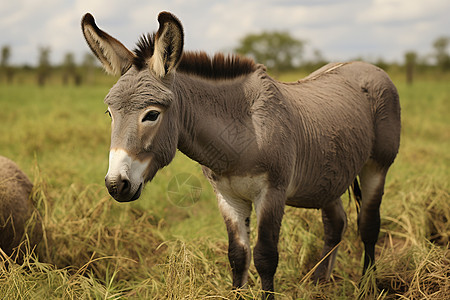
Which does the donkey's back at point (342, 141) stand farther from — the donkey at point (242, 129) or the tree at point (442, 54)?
the tree at point (442, 54)

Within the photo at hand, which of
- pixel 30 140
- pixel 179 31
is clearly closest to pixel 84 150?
pixel 30 140

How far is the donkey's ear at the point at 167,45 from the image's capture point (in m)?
2.33

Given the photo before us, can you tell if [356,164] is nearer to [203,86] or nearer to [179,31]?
[203,86]

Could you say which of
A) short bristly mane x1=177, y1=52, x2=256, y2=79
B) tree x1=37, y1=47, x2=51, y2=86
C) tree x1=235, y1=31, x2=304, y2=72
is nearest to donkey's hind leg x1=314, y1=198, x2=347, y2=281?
short bristly mane x1=177, y1=52, x2=256, y2=79

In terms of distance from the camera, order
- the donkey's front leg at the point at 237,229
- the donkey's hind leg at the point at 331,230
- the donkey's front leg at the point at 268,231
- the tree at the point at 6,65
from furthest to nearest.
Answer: the tree at the point at 6,65 → the donkey's hind leg at the point at 331,230 → the donkey's front leg at the point at 237,229 → the donkey's front leg at the point at 268,231

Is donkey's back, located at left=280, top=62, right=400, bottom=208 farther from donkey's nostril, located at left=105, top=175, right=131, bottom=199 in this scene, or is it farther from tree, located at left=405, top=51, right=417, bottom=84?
tree, located at left=405, top=51, right=417, bottom=84

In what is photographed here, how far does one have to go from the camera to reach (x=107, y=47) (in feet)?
8.29

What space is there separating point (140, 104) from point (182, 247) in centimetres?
98

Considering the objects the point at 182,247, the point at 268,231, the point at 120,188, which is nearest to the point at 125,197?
the point at 120,188

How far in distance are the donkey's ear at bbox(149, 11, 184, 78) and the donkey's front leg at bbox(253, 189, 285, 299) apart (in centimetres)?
105

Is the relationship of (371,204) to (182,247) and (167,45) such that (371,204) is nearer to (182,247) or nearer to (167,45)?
(182,247)

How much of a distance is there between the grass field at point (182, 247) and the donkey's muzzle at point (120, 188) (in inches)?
23.8

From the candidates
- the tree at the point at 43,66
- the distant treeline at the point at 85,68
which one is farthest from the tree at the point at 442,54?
the tree at the point at 43,66

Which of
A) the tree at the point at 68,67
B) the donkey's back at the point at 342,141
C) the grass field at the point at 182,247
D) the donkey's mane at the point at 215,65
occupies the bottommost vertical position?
the tree at the point at 68,67
